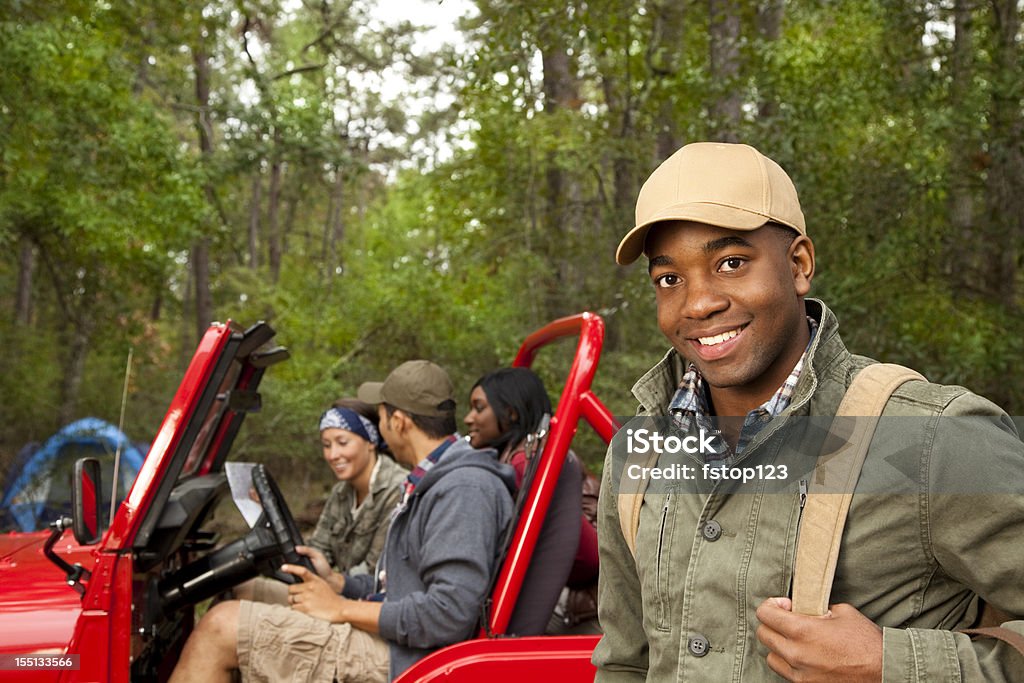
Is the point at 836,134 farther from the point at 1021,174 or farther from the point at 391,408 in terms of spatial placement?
the point at 391,408

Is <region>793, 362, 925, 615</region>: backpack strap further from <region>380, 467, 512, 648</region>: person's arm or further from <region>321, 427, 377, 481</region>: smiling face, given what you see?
<region>321, 427, 377, 481</region>: smiling face

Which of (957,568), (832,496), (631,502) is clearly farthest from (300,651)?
(957,568)

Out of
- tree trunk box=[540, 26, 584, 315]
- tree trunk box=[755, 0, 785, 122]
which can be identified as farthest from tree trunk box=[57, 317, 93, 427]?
tree trunk box=[755, 0, 785, 122]

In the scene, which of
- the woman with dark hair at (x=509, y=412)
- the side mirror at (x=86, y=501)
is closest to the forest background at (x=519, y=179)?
the woman with dark hair at (x=509, y=412)

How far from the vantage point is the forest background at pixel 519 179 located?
6680 millimetres

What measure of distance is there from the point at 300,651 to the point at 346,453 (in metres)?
1.37

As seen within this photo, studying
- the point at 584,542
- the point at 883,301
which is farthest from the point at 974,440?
the point at 883,301

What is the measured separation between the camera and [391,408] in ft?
12.3

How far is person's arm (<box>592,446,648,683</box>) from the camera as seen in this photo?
1758 millimetres

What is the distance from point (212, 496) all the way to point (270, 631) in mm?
544

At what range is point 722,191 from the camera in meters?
1.56

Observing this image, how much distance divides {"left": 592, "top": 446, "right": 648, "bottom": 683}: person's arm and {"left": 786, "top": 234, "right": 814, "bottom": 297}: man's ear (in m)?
0.44

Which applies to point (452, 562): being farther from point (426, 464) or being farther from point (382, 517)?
point (382, 517)

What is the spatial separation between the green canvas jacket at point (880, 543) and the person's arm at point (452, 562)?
1.35 meters
